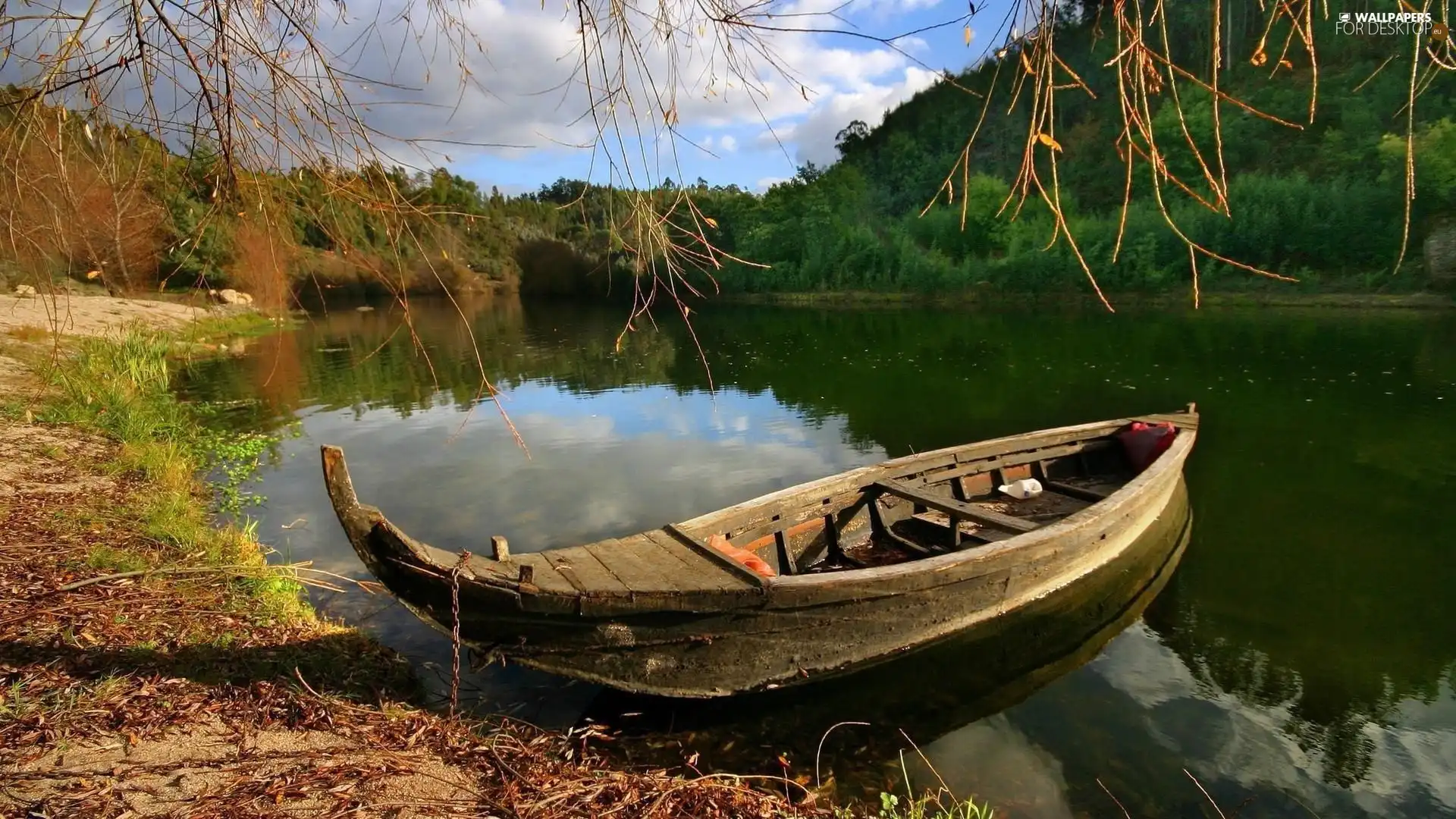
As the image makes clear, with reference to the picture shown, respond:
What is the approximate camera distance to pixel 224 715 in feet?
10.5

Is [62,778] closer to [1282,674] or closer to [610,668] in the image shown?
[610,668]

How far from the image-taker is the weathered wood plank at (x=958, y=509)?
203 inches

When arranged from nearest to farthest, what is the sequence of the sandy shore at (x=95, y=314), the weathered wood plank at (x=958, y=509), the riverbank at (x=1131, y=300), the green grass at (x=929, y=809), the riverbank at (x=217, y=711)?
the riverbank at (x=217, y=711)
the green grass at (x=929, y=809)
the weathered wood plank at (x=958, y=509)
the sandy shore at (x=95, y=314)
the riverbank at (x=1131, y=300)

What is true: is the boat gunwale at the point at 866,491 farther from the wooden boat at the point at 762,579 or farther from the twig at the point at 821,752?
the twig at the point at 821,752

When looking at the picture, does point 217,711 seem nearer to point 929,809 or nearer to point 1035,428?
point 929,809

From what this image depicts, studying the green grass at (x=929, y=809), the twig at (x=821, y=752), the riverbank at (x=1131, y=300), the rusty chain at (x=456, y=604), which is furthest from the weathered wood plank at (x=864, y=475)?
the riverbank at (x=1131, y=300)

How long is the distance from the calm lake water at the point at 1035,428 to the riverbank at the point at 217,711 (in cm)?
66

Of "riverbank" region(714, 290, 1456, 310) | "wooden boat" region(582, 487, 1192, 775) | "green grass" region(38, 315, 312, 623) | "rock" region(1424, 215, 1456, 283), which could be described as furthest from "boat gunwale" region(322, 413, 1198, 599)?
"rock" region(1424, 215, 1456, 283)

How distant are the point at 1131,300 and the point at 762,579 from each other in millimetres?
29979

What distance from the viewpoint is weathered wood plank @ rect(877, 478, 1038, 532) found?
516cm

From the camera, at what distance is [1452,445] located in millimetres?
9094

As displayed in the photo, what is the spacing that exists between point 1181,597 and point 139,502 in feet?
27.1

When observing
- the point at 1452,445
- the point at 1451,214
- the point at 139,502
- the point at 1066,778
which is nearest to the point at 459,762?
the point at 1066,778

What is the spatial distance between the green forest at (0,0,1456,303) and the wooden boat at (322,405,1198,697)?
120 cm
